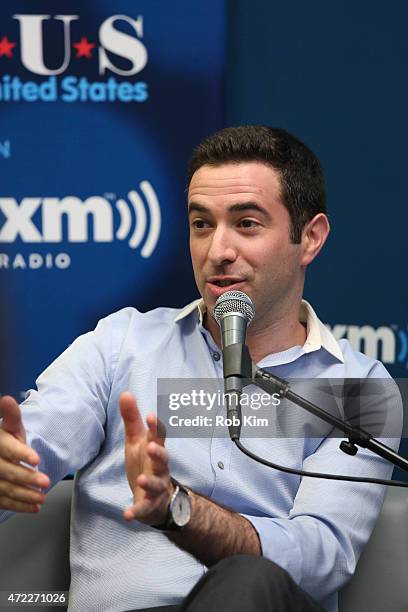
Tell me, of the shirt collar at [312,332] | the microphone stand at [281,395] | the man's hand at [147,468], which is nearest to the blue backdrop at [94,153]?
the shirt collar at [312,332]

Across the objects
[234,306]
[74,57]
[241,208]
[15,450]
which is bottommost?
[15,450]

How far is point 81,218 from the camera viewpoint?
3.01 metres

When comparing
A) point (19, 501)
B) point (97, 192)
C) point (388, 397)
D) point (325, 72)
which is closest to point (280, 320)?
point (388, 397)

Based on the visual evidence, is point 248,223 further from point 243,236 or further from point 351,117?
point 351,117

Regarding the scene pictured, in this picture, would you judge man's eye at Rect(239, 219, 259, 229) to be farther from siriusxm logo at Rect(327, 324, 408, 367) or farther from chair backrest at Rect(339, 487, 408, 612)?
siriusxm logo at Rect(327, 324, 408, 367)

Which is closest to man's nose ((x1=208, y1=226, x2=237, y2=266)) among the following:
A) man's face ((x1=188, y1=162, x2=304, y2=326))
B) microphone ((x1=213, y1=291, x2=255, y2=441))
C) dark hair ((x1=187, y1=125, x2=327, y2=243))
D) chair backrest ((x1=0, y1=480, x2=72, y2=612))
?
man's face ((x1=188, y1=162, x2=304, y2=326))

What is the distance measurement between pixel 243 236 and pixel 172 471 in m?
0.54

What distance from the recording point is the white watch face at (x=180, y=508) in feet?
4.99

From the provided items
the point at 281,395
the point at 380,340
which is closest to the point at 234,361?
the point at 281,395

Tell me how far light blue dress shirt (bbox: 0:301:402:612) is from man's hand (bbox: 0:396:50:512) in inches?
10.7

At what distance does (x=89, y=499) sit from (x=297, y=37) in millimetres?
1794

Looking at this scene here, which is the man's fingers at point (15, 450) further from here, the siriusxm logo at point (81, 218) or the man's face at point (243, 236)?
the siriusxm logo at point (81, 218)

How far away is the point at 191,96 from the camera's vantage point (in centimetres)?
299

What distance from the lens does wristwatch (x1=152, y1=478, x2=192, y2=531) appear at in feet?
4.98
